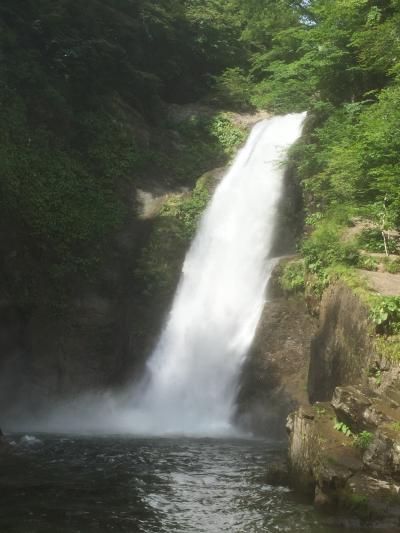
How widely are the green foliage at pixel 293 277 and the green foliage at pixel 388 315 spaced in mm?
4772

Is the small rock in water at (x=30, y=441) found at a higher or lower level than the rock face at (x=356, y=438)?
lower

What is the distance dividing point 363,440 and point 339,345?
3.81 m

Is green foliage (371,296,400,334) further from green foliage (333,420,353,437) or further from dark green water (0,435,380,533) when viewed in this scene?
dark green water (0,435,380,533)

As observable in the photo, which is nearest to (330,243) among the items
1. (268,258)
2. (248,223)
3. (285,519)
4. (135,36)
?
(268,258)

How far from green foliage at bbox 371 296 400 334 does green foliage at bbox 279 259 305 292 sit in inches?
188

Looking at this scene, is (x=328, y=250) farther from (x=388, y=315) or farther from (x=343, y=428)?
(x=343, y=428)

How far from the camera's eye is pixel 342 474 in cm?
737

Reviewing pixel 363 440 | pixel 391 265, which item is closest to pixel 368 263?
pixel 391 265

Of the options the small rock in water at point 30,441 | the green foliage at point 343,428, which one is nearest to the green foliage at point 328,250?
the green foliage at point 343,428

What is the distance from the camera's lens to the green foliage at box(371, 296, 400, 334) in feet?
31.4

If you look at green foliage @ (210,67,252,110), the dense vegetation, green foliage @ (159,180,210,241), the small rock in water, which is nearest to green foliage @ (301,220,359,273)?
green foliage @ (159,180,210,241)

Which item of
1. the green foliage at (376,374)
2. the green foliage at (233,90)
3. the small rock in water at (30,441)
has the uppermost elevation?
the green foliage at (233,90)

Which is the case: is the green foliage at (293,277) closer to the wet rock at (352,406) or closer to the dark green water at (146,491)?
the dark green water at (146,491)

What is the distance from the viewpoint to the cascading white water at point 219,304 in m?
15.4
